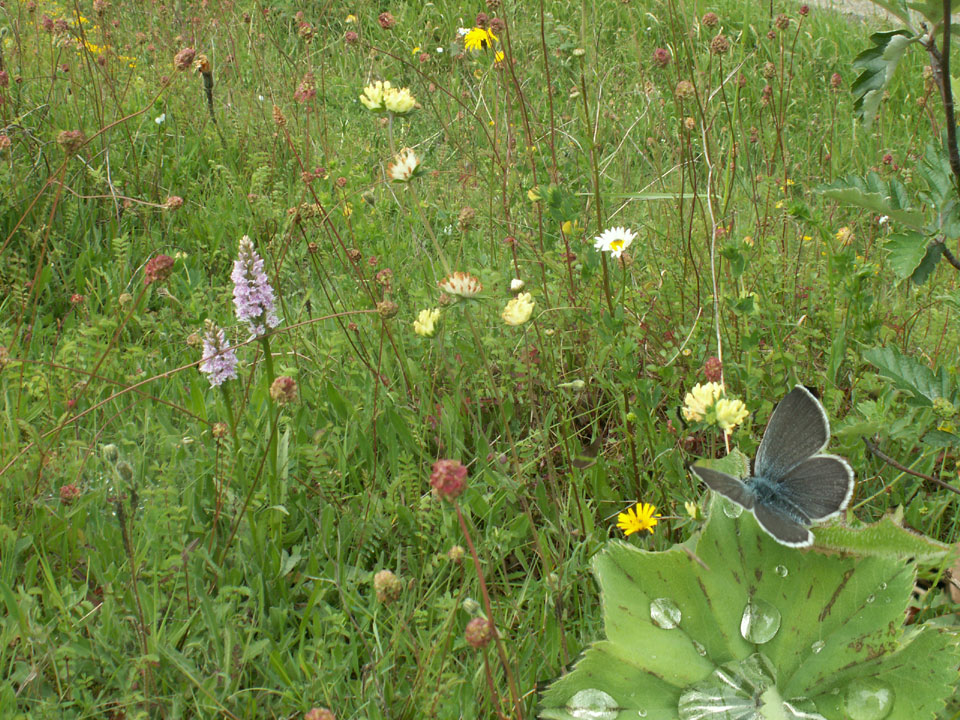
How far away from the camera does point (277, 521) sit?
1690mm

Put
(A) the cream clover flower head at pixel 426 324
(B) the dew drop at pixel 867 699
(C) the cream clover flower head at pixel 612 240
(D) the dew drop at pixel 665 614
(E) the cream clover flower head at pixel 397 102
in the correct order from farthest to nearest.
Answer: (C) the cream clover flower head at pixel 612 240, (E) the cream clover flower head at pixel 397 102, (A) the cream clover flower head at pixel 426 324, (D) the dew drop at pixel 665 614, (B) the dew drop at pixel 867 699

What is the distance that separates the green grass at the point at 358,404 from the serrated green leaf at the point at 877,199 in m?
0.35

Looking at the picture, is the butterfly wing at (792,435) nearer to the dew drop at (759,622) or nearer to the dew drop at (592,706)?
the dew drop at (759,622)

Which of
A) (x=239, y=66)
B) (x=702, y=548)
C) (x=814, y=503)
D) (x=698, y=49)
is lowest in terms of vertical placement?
(x=698, y=49)

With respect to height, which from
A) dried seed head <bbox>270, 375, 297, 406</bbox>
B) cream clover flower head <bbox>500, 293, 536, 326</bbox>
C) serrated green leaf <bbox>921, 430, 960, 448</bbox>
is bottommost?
serrated green leaf <bbox>921, 430, 960, 448</bbox>

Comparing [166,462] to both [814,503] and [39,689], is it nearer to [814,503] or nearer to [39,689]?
[39,689]

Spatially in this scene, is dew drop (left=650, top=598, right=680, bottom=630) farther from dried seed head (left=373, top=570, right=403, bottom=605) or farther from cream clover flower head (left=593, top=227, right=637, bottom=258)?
cream clover flower head (left=593, top=227, right=637, bottom=258)

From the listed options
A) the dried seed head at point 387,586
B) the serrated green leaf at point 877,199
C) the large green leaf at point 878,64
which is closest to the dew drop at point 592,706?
the dried seed head at point 387,586

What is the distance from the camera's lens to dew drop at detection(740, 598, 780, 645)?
49.9 inches

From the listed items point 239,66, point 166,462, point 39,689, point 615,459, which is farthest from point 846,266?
point 239,66

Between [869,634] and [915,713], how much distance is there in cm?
11

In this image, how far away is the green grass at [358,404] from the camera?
1409 millimetres

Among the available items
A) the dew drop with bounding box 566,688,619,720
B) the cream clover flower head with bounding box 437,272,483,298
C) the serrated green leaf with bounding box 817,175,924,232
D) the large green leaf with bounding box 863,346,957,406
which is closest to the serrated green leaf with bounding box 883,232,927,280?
the serrated green leaf with bounding box 817,175,924,232

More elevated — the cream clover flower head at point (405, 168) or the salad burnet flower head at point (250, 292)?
the cream clover flower head at point (405, 168)
